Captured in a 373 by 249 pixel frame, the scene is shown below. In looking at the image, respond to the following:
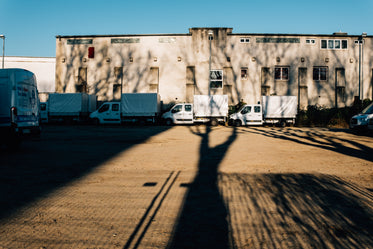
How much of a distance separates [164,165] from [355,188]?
441cm

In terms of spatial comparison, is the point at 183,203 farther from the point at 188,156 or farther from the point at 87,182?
the point at 188,156

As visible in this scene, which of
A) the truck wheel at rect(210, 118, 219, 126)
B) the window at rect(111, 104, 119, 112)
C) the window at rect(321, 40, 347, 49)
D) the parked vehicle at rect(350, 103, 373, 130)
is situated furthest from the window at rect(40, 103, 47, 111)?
the window at rect(321, 40, 347, 49)

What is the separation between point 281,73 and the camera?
30375 millimetres

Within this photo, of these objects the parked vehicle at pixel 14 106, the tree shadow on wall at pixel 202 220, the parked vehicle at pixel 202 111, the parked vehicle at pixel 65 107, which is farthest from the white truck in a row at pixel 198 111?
the tree shadow on wall at pixel 202 220

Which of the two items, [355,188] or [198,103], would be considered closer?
[355,188]

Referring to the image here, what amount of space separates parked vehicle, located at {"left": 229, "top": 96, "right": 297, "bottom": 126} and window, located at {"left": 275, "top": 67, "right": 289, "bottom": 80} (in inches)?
254

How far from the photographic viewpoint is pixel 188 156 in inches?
365

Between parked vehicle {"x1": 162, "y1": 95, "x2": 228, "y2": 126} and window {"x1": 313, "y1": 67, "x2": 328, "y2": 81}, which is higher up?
window {"x1": 313, "y1": 67, "x2": 328, "y2": 81}

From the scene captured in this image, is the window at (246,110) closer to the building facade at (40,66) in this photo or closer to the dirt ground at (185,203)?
the dirt ground at (185,203)

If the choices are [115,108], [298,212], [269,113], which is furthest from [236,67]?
[298,212]

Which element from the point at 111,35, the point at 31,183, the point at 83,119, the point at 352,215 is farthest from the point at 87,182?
the point at 111,35

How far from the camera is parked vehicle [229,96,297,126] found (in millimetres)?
23875

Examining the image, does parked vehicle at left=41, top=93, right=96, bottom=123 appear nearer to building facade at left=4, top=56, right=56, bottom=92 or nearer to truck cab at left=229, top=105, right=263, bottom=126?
truck cab at left=229, top=105, right=263, bottom=126

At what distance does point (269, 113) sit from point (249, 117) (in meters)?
1.75
